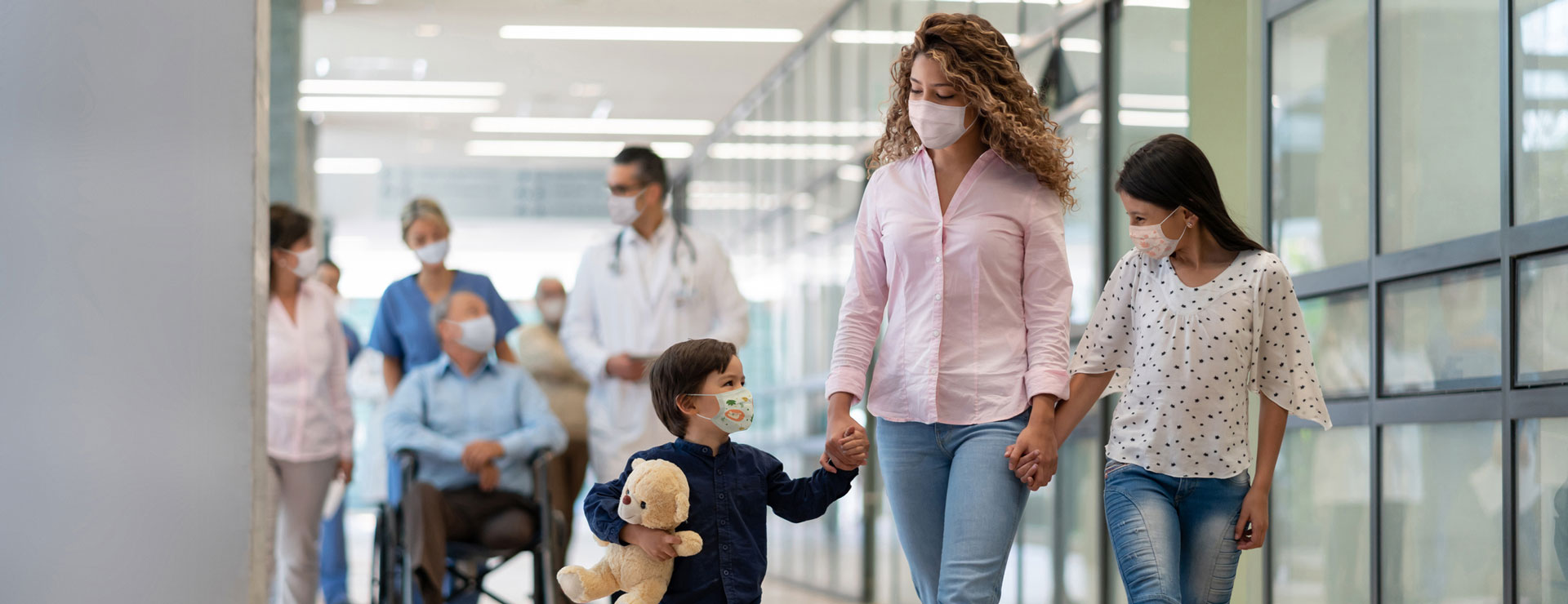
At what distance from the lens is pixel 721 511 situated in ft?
8.57

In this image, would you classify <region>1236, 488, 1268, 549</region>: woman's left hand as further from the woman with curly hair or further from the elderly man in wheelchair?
the elderly man in wheelchair

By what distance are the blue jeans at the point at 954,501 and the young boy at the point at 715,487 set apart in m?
0.11

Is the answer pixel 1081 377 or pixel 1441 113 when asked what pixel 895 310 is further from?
pixel 1441 113

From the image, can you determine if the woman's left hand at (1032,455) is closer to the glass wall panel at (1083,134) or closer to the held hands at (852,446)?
the held hands at (852,446)

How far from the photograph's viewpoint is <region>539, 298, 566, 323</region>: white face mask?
6.73 m

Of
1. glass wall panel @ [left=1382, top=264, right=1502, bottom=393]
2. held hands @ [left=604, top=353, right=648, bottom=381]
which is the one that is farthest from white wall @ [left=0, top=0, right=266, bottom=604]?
glass wall panel @ [left=1382, top=264, right=1502, bottom=393]

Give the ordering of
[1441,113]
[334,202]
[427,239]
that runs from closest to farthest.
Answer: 1. [1441,113]
2. [427,239]
3. [334,202]

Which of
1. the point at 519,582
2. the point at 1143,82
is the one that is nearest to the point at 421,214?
the point at 1143,82

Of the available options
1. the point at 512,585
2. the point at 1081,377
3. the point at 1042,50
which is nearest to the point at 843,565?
the point at 512,585

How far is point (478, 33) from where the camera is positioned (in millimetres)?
9734

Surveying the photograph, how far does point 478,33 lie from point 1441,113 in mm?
7419

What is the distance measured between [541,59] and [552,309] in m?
4.17

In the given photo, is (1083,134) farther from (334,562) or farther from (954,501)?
(334,562)

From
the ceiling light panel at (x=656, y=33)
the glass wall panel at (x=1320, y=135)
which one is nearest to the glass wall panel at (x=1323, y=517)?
the glass wall panel at (x=1320, y=135)
